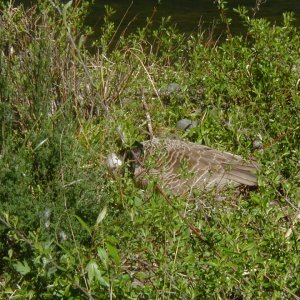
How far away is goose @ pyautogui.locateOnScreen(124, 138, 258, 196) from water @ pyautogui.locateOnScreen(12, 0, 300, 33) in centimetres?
614

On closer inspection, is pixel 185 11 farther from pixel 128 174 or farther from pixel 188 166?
pixel 128 174

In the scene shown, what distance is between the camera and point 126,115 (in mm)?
7074

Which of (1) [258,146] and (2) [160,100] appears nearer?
(1) [258,146]

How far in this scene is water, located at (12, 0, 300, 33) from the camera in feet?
43.0

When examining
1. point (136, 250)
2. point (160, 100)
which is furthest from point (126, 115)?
point (136, 250)

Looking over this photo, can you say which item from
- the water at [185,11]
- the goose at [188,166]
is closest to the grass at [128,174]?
the goose at [188,166]

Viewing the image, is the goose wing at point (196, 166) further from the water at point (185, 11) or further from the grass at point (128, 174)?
the water at point (185, 11)

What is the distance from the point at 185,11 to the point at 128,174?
8606mm

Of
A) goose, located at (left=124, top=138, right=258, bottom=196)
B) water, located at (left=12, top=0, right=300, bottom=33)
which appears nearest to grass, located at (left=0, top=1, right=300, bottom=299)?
goose, located at (left=124, top=138, right=258, bottom=196)

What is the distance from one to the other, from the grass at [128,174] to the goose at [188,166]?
0.50 ft

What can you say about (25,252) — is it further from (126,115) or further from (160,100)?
(160,100)

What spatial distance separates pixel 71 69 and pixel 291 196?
2313mm

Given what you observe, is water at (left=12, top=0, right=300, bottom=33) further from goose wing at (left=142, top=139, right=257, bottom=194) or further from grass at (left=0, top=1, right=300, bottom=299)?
goose wing at (left=142, top=139, right=257, bottom=194)

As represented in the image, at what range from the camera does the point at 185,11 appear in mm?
14156
